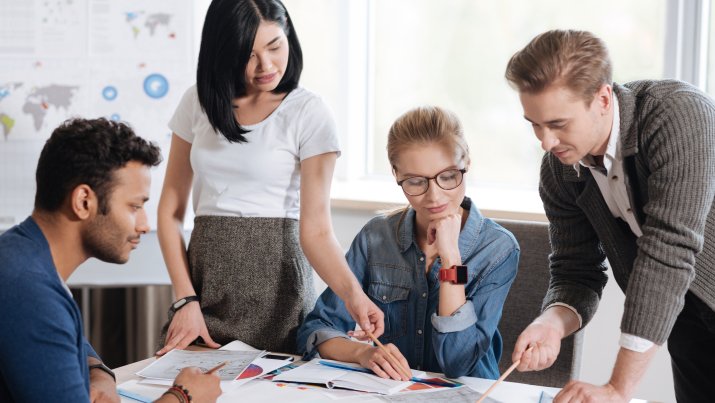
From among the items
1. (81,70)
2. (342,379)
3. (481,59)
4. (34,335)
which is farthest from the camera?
(481,59)

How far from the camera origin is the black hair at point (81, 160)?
1.32 m

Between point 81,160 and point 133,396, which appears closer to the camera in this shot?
point 81,160

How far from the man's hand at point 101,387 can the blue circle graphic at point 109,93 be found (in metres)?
1.69

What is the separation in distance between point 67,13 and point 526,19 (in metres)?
1.75

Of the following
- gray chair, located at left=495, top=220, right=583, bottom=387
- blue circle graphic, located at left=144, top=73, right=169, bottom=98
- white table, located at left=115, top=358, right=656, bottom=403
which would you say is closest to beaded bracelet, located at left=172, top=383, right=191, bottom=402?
white table, located at left=115, top=358, right=656, bottom=403

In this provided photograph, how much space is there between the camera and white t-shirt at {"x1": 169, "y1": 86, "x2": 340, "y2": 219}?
1.95m

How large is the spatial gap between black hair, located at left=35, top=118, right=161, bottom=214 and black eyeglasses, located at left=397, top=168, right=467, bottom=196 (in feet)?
2.24

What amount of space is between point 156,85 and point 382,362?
70.0 inches

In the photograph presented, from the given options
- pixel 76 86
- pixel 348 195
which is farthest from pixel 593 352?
pixel 76 86

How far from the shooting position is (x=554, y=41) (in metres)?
1.49

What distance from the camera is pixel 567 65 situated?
145 cm

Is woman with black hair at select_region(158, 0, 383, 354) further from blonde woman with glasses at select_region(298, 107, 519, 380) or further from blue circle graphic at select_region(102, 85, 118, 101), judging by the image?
blue circle graphic at select_region(102, 85, 118, 101)

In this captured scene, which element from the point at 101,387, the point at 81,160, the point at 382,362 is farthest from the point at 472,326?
the point at 81,160

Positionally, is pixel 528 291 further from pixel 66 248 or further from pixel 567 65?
pixel 66 248
